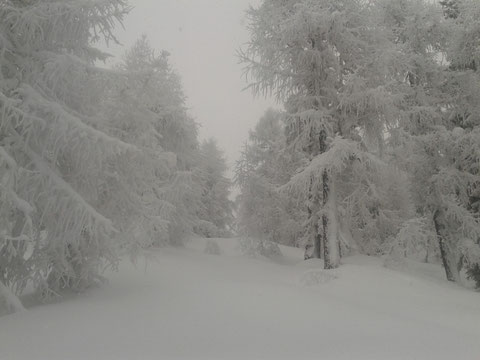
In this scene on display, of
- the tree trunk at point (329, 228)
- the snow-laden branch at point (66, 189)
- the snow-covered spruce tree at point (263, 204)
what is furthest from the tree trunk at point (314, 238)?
the snow-laden branch at point (66, 189)

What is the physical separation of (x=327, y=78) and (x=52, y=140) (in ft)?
26.8

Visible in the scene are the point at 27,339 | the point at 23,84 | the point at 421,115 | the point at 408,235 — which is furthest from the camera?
the point at 421,115

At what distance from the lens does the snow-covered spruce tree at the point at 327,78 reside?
36.4 ft

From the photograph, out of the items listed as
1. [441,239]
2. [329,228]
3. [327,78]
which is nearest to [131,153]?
[329,228]

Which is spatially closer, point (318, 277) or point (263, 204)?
point (318, 277)

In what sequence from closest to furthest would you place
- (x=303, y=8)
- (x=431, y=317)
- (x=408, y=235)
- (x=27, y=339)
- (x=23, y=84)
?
(x=27, y=339) < (x=23, y=84) < (x=431, y=317) < (x=303, y=8) < (x=408, y=235)

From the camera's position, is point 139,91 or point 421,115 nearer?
point 139,91

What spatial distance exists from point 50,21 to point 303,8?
657 cm

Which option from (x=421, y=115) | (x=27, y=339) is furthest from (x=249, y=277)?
(x=421, y=115)

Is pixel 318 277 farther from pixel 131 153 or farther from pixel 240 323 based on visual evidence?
pixel 131 153

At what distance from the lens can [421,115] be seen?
13453mm

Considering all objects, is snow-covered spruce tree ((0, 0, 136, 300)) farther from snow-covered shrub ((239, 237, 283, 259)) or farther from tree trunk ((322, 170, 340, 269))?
snow-covered shrub ((239, 237, 283, 259))

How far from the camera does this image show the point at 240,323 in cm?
603

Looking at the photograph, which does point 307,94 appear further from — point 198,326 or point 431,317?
point 198,326
